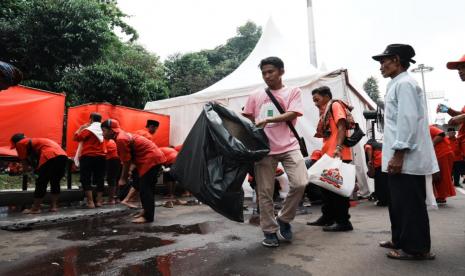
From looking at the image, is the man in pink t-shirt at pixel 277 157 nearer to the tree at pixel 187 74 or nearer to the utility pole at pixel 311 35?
the utility pole at pixel 311 35

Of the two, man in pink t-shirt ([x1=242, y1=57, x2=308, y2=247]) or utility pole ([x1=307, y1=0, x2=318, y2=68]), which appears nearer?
man in pink t-shirt ([x1=242, y1=57, x2=308, y2=247])

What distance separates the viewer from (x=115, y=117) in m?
7.85

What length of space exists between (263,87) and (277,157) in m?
4.07

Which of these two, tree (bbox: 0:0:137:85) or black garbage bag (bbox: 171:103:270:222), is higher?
tree (bbox: 0:0:137:85)

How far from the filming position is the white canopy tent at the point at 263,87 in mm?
7031

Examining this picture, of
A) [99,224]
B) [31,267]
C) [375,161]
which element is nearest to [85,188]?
[99,224]

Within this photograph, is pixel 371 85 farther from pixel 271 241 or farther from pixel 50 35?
pixel 271 241

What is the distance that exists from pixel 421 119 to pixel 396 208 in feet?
2.28

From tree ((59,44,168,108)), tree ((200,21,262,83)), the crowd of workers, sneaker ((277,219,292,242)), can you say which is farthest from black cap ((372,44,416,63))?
tree ((200,21,262,83))

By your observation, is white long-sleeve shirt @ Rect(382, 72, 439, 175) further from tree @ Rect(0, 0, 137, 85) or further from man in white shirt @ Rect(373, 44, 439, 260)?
tree @ Rect(0, 0, 137, 85)

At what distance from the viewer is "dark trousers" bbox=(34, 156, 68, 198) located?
215 inches

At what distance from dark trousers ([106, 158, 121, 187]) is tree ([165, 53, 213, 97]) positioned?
718 inches

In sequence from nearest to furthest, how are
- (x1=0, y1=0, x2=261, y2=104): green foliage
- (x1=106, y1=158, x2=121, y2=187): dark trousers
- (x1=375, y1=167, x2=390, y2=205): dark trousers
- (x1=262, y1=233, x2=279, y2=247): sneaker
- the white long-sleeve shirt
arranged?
the white long-sleeve shirt
(x1=262, y1=233, x2=279, y2=247): sneaker
(x1=375, y1=167, x2=390, y2=205): dark trousers
(x1=106, y1=158, x2=121, y2=187): dark trousers
(x1=0, y1=0, x2=261, y2=104): green foliage

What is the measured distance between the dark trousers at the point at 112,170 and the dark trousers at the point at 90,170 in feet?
1.24
